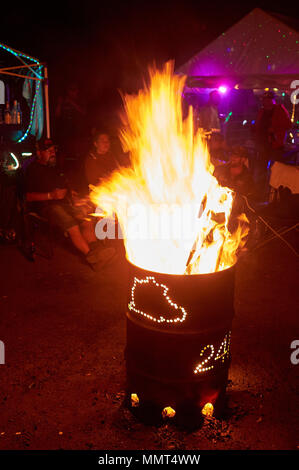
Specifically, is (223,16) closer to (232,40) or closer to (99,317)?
(232,40)

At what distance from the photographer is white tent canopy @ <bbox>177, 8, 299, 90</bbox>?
9.56 meters

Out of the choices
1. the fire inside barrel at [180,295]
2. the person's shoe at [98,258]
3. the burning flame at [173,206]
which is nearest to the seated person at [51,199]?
the person's shoe at [98,258]

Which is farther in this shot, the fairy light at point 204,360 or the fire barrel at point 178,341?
the fairy light at point 204,360

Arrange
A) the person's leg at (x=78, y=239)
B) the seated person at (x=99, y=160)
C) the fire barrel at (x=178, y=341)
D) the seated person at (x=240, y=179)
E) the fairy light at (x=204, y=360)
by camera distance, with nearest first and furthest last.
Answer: the fire barrel at (x=178, y=341) → the fairy light at (x=204, y=360) → the person's leg at (x=78, y=239) → the seated person at (x=240, y=179) → the seated person at (x=99, y=160)

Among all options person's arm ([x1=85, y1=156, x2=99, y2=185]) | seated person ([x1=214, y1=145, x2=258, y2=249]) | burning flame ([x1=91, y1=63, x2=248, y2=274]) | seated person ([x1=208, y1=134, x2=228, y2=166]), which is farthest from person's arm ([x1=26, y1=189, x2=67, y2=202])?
seated person ([x1=208, y1=134, x2=228, y2=166])

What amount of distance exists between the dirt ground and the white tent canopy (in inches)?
218

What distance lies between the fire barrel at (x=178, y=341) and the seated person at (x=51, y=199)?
10.5ft

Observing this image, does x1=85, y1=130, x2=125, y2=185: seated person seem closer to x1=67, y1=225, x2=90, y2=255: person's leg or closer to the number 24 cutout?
x1=67, y1=225, x2=90, y2=255: person's leg

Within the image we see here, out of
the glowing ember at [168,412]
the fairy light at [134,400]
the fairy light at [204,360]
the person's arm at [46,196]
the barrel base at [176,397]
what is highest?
the person's arm at [46,196]

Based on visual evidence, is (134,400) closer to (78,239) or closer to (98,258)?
(98,258)

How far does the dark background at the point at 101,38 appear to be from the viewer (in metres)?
13.5

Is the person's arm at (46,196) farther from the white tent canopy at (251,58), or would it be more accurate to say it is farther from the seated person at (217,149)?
the white tent canopy at (251,58)

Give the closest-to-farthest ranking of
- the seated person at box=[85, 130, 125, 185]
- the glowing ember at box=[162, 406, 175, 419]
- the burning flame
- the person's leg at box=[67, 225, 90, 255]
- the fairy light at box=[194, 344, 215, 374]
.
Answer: the fairy light at box=[194, 344, 215, 374] < the glowing ember at box=[162, 406, 175, 419] < the burning flame < the person's leg at box=[67, 225, 90, 255] < the seated person at box=[85, 130, 125, 185]

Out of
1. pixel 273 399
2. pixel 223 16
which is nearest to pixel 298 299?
pixel 273 399
